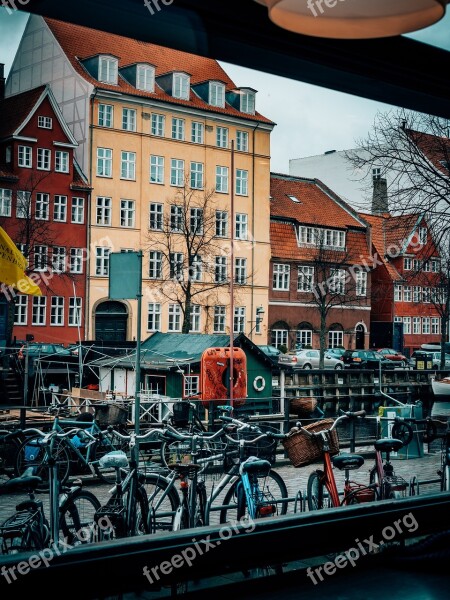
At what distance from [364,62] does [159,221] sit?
2.39 m

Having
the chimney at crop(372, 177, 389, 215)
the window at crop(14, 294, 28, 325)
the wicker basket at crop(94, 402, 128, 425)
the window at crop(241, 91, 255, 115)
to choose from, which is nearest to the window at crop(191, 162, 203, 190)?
the window at crop(241, 91, 255, 115)

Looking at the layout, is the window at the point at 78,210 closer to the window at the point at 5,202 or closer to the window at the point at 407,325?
the window at the point at 5,202

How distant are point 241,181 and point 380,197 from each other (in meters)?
2.67

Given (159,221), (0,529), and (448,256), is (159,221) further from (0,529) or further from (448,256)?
(448,256)

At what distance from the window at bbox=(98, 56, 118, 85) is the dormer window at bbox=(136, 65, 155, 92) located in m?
0.10

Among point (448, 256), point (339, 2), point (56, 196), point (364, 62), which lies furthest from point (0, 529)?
point (448, 256)

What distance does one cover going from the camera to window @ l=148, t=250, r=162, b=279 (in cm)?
520

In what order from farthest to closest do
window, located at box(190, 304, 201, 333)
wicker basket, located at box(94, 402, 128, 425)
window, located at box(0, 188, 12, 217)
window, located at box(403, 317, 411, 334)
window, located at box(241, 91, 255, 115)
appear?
wicker basket, located at box(94, 402, 128, 425)
window, located at box(403, 317, 411, 334)
window, located at box(190, 304, 201, 333)
window, located at box(0, 188, 12, 217)
window, located at box(241, 91, 255, 115)

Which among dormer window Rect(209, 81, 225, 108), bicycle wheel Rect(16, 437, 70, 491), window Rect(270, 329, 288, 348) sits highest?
dormer window Rect(209, 81, 225, 108)

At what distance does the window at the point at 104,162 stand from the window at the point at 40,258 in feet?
3.39

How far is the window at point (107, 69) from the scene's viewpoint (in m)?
3.13

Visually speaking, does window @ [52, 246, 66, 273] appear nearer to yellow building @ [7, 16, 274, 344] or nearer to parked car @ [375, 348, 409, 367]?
yellow building @ [7, 16, 274, 344]

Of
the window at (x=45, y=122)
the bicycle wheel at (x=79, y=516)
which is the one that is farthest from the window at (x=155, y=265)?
the window at (x=45, y=122)

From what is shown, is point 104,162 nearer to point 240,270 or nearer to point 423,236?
point 240,270
